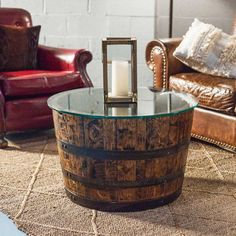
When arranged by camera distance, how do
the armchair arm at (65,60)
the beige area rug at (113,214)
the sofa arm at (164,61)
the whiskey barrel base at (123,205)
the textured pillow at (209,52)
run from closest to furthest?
the beige area rug at (113,214) < the whiskey barrel base at (123,205) < the textured pillow at (209,52) < the sofa arm at (164,61) < the armchair arm at (65,60)

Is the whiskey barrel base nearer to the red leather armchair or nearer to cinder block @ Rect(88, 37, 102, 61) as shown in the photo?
the red leather armchair

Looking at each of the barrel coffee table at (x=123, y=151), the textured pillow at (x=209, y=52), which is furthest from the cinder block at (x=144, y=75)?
the barrel coffee table at (x=123, y=151)

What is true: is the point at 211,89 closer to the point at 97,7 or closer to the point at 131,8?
the point at 131,8

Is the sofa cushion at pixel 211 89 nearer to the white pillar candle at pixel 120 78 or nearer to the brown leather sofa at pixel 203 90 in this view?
the brown leather sofa at pixel 203 90

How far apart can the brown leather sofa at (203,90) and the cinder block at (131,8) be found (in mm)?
819

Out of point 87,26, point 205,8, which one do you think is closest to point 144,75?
point 87,26

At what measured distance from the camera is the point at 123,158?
186cm

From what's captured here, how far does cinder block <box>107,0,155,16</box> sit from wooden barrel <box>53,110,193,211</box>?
208 centimetres

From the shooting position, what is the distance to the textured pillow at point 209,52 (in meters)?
2.83

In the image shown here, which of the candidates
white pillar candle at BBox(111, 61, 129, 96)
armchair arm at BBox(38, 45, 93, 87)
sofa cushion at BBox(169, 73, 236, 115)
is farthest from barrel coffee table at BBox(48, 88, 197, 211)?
armchair arm at BBox(38, 45, 93, 87)

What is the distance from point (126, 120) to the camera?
5.97 feet

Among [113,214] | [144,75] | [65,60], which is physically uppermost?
[65,60]

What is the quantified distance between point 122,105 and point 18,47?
145 cm

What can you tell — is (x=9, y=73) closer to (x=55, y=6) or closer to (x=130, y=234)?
(x=55, y=6)
